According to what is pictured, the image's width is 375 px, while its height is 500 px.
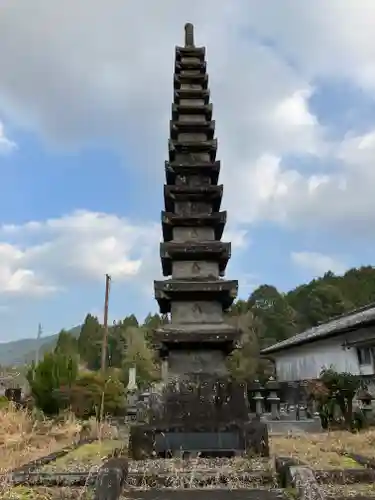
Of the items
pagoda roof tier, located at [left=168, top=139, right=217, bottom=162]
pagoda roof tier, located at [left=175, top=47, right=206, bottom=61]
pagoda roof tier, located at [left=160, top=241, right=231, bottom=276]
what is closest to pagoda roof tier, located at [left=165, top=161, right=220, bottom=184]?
pagoda roof tier, located at [left=168, top=139, right=217, bottom=162]

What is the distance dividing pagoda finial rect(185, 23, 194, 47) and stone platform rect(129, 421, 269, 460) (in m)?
13.7

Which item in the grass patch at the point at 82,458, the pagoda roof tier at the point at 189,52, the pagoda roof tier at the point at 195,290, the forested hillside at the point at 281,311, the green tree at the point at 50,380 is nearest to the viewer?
the grass patch at the point at 82,458

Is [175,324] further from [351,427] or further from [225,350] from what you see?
[351,427]

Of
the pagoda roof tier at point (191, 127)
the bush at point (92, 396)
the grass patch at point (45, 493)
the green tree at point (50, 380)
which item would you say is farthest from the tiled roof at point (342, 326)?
the grass patch at point (45, 493)

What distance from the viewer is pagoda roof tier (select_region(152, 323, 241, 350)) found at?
40.1 feet

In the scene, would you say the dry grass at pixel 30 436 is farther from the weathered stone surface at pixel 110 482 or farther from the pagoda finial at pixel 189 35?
the pagoda finial at pixel 189 35

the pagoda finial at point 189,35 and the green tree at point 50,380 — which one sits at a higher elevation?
the pagoda finial at point 189,35

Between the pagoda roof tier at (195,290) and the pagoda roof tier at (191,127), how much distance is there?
5.45 m

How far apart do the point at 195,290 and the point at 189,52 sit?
954 centimetres

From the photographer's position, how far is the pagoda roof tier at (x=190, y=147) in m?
15.4

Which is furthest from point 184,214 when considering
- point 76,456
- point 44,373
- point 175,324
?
point 44,373

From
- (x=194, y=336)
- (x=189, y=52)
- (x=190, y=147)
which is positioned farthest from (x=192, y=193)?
(x=189, y=52)

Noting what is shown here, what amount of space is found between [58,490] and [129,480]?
119 centimetres

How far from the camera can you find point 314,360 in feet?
99.3
